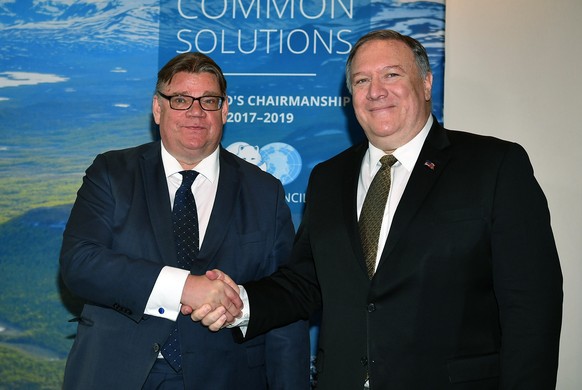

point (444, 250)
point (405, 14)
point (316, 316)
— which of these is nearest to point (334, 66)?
point (405, 14)

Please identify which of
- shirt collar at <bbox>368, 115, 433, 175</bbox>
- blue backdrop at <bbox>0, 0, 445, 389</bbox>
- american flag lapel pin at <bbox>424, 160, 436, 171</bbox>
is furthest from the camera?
blue backdrop at <bbox>0, 0, 445, 389</bbox>

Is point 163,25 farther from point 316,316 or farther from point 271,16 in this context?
point 316,316

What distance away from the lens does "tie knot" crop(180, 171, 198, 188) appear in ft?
9.78

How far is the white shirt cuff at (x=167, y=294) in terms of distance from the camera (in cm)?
267

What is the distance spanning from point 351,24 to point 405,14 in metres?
0.36

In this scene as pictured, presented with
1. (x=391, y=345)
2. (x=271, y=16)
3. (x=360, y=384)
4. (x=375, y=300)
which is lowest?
(x=360, y=384)

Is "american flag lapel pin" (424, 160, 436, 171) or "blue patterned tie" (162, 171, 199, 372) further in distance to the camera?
"blue patterned tie" (162, 171, 199, 372)

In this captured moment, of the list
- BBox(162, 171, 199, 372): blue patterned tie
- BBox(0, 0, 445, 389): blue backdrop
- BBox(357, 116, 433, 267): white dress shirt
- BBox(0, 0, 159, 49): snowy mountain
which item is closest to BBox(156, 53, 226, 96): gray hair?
BBox(162, 171, 199, 372): blue patterned tie

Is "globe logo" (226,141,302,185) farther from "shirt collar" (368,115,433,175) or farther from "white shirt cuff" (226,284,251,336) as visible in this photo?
"shirt collar" (368,115,433,175)

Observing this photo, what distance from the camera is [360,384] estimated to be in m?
2.42

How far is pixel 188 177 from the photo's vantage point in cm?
301

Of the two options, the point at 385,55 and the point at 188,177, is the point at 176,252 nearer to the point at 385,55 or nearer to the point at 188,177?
the point at 188,177

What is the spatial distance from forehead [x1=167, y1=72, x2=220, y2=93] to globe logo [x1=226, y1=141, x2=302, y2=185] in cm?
141

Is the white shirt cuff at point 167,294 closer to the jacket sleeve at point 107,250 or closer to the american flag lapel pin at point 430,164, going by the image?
the jacket sleeve at point 107,250
